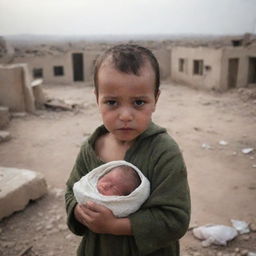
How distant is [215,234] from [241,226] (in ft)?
1.56

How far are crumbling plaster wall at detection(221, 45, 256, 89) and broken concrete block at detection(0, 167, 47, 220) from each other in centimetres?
1087

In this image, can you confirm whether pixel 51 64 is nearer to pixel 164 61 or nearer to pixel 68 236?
pixel 164 61

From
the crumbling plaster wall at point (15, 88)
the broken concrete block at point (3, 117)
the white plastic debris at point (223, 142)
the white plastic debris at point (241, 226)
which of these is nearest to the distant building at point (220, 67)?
the white plastic debris at point (223, 142)

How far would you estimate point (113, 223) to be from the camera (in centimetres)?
118

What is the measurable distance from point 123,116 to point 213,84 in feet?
42.7

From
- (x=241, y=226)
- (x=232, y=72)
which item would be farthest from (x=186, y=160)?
(x=232, y=72)

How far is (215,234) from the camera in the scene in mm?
3119

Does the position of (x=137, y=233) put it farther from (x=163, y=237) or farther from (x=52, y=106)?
(x=52, y=106)

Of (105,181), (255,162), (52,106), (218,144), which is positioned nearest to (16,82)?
(52,106)

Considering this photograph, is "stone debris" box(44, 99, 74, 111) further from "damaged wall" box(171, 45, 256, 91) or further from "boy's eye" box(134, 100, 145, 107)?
"boy's eye" box(134, 100, 145, 107)

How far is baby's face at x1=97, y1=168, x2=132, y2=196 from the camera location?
124cm

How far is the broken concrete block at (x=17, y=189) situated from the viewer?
342 centimetres

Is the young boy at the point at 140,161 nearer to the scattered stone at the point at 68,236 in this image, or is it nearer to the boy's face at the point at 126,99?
the boy's face at the point at 126,99

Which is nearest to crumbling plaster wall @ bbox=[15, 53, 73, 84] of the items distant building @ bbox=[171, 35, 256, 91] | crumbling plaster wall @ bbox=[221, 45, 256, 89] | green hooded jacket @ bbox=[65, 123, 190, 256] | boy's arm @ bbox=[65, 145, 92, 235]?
distant building @ bbox=[171, 35, 256, 91]
